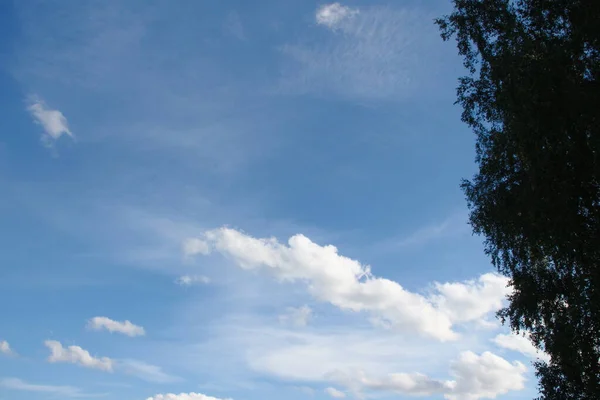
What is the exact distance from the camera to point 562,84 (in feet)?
52.6

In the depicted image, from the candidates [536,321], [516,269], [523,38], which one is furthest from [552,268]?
[523,38]

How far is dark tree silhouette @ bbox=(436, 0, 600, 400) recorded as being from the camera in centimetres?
1612

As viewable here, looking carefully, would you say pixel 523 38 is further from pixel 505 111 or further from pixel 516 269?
pixel 516 269

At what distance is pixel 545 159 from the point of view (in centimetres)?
1616

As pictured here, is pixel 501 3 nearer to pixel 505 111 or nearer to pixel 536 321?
pixel 505 111

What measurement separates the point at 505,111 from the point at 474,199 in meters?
5.51

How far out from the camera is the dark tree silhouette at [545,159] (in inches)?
635

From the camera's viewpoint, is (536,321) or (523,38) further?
(536,321)

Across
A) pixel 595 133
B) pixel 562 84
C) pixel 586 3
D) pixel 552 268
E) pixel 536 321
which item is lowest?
pixel 536 321

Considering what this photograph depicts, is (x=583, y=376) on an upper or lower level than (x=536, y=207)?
lower

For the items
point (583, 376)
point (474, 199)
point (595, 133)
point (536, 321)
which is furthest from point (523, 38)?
point (583, 376)

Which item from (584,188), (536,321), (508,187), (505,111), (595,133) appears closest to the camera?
(595,133)

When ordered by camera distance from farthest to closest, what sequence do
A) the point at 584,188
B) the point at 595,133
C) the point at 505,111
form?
1. the point at 505,111
2. the point at 584,188
3. the point at 595,133

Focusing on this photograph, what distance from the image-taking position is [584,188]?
1675 cm
